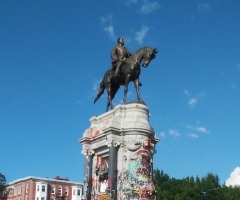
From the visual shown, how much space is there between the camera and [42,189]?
90.2 meters

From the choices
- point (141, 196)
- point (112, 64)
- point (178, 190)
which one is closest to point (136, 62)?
point (112, 64)

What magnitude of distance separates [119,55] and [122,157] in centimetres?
743

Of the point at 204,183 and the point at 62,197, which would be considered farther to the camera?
the point at 62,197

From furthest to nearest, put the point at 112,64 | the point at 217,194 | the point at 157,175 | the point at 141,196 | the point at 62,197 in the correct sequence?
the point at 62,197 < the point at 157,175 < the point at 217,194 < the point at 112,64 < the point at 141,196

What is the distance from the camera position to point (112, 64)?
30.6m

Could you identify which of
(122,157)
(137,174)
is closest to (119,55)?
(122,157)

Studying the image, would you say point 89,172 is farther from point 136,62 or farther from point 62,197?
point 62,197

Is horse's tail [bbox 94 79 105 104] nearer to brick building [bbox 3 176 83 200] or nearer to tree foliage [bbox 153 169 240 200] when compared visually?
tree foliage [bbox 153 169 240 200]

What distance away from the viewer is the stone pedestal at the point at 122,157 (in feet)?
88.4

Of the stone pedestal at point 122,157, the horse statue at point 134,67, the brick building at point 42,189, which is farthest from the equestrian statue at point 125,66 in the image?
the brick building at point 42,189

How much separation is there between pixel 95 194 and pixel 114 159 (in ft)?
11.4

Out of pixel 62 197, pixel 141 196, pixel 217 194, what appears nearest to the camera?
pixel 141 196

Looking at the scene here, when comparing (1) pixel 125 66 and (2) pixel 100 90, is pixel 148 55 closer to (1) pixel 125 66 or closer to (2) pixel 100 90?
(1) pixel 125 66

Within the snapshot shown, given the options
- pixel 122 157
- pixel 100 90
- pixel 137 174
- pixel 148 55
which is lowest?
pixel 137 174
